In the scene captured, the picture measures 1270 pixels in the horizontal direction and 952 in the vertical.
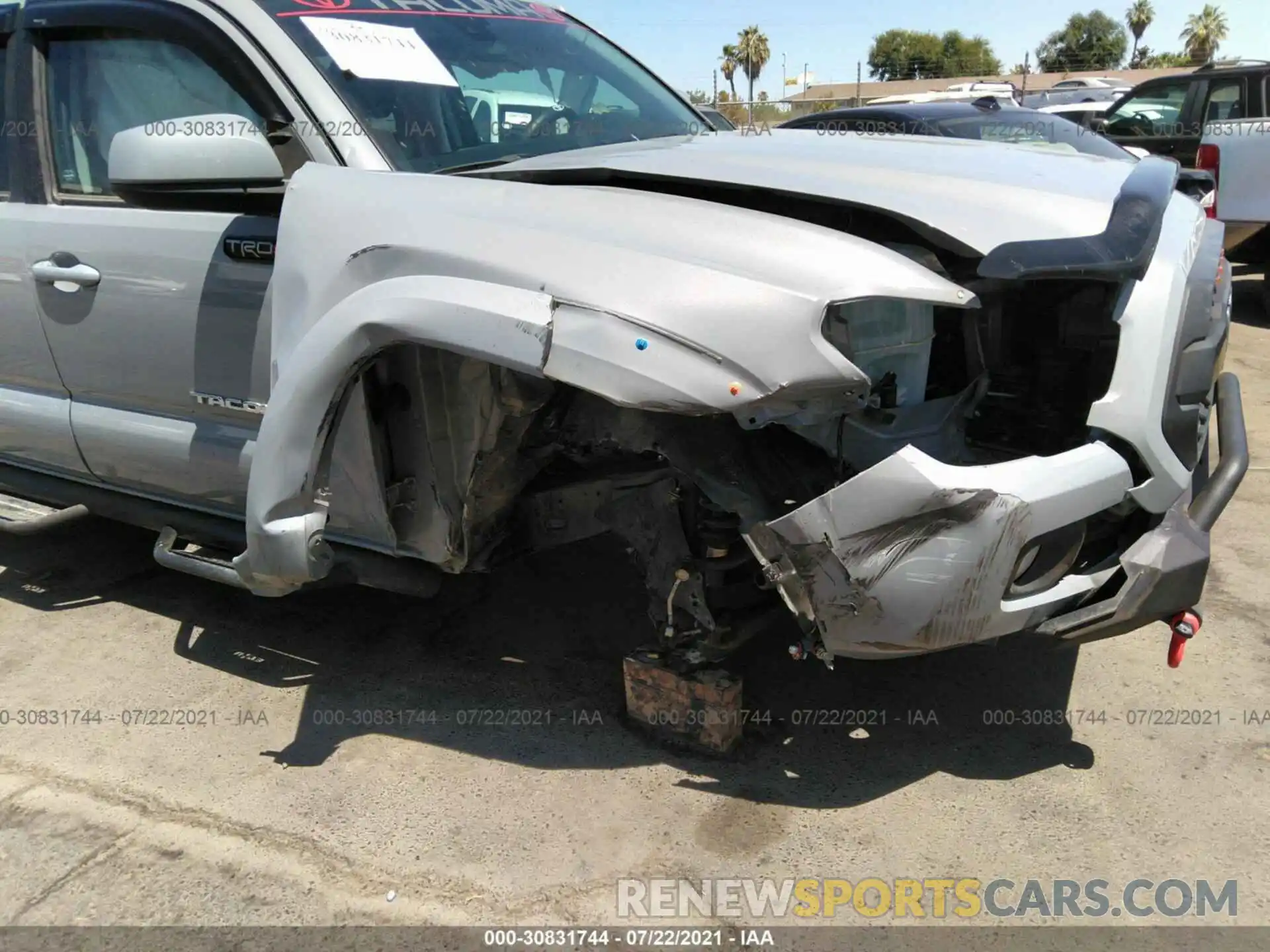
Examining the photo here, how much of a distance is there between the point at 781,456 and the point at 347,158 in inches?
50.9

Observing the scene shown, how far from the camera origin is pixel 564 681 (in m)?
3.03

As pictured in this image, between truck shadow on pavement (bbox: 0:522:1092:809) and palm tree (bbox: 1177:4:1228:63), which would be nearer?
truck shadow on pavement (bbox: 0:522:1092:809)

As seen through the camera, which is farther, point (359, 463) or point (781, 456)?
point (359, 463)

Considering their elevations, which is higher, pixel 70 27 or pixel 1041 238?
pixel 70 27

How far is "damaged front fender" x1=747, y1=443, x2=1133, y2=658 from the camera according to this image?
6.23 ft

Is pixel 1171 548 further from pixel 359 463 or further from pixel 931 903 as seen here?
pixel 359 463

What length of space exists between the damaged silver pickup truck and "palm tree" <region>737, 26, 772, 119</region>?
192 ft

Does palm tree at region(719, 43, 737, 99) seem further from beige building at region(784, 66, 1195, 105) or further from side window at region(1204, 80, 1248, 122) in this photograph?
side window at region(1204, 80, 1248, 122)

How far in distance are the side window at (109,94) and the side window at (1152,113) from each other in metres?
8.97

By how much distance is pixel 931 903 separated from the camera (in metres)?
2.12

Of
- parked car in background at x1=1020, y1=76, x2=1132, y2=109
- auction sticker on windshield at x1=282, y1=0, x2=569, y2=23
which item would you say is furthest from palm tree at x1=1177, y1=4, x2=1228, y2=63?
auction sticker on windshield at x1=282, y1=0, x2=569, y2=23

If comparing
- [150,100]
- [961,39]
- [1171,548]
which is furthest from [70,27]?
[961,39]

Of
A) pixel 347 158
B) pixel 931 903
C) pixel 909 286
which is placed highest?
pixel 347 158

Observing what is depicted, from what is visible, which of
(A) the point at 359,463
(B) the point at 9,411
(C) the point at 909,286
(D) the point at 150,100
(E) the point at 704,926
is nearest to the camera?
(C) the point at 909,286
